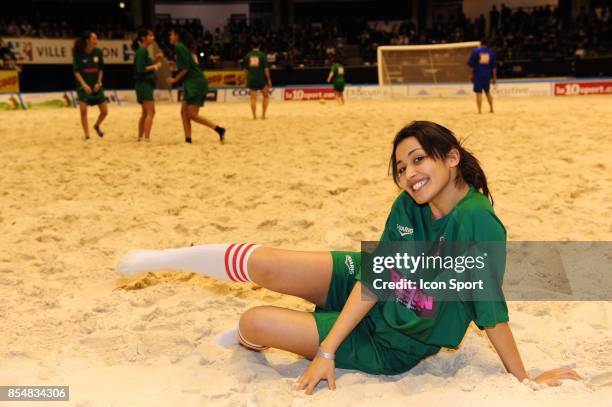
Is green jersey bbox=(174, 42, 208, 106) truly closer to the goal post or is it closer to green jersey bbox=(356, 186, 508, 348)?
green jersey bbox=(356, 186, 508, 348)

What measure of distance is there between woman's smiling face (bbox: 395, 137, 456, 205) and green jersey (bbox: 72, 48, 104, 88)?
842cm

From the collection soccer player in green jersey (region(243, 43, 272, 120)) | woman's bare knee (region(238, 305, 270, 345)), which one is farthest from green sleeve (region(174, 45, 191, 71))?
woman's bare knee (region(238, 305, 270, 345))

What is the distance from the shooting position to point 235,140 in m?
9.88

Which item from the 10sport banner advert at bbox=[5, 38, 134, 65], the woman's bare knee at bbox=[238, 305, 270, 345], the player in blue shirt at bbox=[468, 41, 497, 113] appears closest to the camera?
the woman's bare knee at bbox=[238, 305, 270, 345]

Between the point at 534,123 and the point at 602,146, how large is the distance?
301 cm

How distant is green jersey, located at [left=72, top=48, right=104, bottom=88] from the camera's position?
32.0 ft

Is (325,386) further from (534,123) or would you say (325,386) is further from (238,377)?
(534,123)

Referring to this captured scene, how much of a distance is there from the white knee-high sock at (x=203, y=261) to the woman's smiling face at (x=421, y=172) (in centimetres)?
78

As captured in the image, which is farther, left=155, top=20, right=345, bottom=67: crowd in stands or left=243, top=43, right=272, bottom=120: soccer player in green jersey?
left=155, top=20, right=345, bottom=67: crowd in stands

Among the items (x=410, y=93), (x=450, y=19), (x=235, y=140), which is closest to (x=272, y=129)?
(x=235, y=140)

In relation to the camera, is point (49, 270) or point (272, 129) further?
point (272, 129)

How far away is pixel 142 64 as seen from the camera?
960cm

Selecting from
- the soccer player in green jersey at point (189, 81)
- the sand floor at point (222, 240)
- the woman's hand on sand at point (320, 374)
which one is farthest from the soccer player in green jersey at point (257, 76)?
the woman's hand on sand at point (320, 374)

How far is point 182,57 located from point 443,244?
775 centimetres
